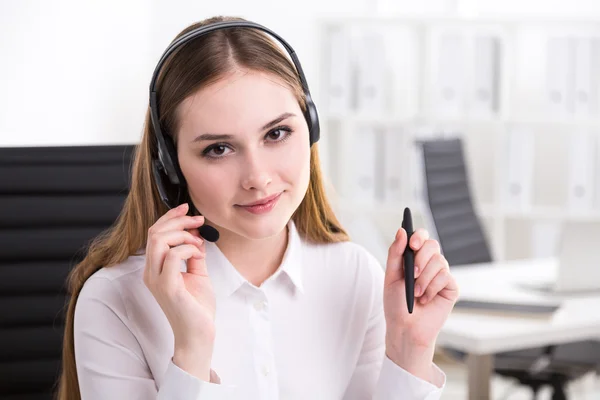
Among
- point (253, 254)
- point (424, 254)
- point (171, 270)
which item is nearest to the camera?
point (171, 270)

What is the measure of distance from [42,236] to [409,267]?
26.8 inches

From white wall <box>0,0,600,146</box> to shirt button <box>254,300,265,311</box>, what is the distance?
3.67 ft

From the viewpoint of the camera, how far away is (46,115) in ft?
7.92

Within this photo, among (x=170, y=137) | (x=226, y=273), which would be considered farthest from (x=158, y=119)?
(x=226, y=273)

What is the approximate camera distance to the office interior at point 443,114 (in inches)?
98.2

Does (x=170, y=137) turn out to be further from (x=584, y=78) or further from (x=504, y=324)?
(x=584, y=78)

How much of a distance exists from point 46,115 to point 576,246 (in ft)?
5.01

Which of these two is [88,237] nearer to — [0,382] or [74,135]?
[0,382]

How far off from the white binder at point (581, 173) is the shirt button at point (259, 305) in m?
2.70

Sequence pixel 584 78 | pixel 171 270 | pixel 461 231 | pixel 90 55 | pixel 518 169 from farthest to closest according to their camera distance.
→ pixel 518 169
pixel 584 78
pixel 461 231
pixel 90 55
pixel 171 270

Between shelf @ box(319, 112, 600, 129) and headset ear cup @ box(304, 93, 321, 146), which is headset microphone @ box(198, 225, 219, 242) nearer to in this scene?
headset ear cup @ box(304, 93, 321, 146)

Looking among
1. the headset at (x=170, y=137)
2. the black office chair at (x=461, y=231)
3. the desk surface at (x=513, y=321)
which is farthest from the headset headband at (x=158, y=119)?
the black office chair at (x=461, y=231)

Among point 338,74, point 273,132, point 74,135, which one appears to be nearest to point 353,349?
point 273,132

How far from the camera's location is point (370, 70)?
3.65 meters
